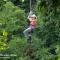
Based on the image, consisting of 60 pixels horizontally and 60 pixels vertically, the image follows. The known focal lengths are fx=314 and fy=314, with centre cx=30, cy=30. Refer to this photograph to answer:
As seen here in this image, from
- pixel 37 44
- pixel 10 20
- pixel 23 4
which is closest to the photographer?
pixel 37 44

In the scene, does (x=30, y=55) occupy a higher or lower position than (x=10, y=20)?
lower

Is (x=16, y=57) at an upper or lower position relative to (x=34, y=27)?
lower

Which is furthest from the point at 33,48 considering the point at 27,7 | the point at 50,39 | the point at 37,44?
the point at 27,7

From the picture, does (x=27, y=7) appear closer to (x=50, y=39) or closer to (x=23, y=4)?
(x=23, y=4)

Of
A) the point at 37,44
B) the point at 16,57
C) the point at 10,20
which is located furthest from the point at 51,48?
the point at 10,20

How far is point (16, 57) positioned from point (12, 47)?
34 cm

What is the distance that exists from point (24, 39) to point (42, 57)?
3.11 ft

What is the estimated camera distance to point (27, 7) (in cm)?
1149

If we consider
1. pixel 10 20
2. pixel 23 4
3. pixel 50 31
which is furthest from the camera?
pixel 23 4

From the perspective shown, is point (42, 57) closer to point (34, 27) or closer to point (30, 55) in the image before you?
point (30, 55)

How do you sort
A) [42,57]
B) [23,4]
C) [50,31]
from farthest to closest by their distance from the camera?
[23,4]
[50,31]
[42,57]

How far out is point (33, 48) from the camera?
729cm

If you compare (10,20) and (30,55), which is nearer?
(30,55)

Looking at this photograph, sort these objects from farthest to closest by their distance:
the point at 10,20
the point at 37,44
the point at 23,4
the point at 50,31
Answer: the point at 23,4
the point at 10,20
the point at 50,31
the point at 37,44
